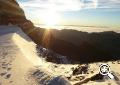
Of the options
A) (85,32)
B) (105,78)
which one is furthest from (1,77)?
(85,32)

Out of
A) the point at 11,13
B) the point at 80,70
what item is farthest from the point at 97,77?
the point at 11,13

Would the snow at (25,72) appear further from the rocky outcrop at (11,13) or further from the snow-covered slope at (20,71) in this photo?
the rocky outcrop at (11,13)

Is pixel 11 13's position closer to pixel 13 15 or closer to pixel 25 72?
pixel 13 15

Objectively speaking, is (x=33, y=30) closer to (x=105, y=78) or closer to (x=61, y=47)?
(x=61, y=47)

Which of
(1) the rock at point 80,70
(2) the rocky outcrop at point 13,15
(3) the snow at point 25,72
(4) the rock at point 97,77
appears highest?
(2) the rocky outcrop at point 13,15

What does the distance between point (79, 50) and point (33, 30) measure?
8.42 m

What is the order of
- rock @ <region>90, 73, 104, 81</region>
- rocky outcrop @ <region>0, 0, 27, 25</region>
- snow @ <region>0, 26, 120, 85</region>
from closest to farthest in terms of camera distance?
snow @ <region>0, 26, 120, 85</region>
rock @ <region>90, 73, 104, 81</region>
rocky outcrop @ <region>0, 0, 27, 25</region>

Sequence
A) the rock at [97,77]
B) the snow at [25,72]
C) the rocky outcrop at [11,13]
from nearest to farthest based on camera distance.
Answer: the snow at [25,72] → the rock at [97,77] → the rocky outcrop at [11,13]

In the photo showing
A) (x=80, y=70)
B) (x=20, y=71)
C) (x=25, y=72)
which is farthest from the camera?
(x=80, y=70)

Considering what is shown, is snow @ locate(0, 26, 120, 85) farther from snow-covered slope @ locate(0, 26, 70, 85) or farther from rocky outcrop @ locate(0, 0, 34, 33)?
rocky outcrop @ locate(0, 0, 34, 33)

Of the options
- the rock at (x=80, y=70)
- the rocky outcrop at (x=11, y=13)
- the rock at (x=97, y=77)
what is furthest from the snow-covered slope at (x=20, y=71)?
the rocky outcrop at (x=11, y=13)

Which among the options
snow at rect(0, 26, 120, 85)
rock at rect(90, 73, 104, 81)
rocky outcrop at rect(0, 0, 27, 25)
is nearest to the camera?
snow at rect(0, 26, 120, 85)

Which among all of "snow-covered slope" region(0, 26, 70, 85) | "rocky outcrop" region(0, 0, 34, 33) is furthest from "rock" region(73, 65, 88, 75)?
"rocky outcrop" region(0, 0, 34, 33)

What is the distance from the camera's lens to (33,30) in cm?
3109
